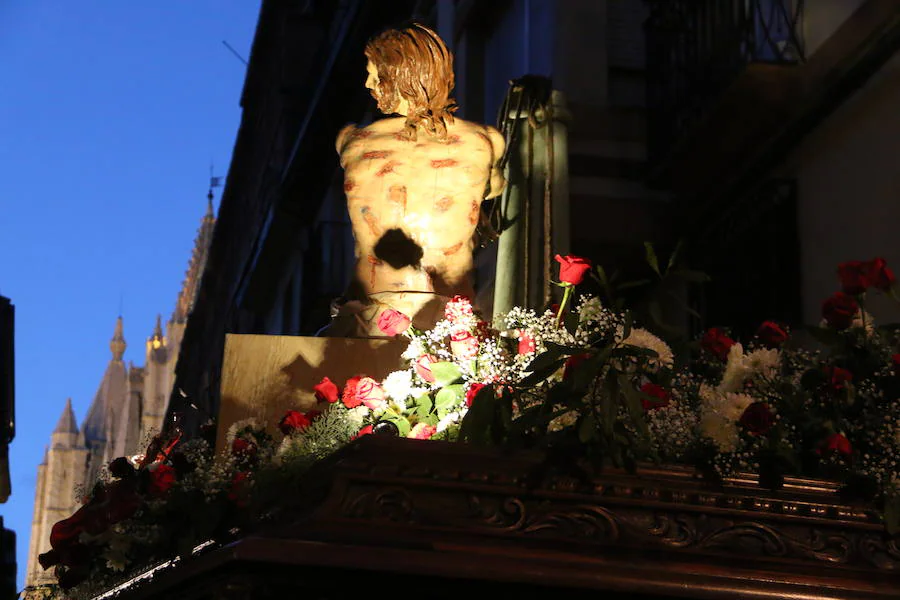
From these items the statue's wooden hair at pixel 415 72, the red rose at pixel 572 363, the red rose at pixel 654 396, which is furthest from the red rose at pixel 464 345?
the statue's wooden hair at pixel 415 72

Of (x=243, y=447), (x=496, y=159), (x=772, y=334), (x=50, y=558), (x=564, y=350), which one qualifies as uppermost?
(x=496, y=159)

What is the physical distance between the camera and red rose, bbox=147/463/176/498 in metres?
5.46

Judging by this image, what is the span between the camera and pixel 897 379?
5.26m

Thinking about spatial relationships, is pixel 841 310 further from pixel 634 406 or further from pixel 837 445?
pixel 634 406

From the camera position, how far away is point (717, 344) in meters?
5.54

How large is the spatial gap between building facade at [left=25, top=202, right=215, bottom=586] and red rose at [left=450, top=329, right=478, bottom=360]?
60.5 metres

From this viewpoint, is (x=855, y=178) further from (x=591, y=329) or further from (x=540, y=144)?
(x=591, y=329)

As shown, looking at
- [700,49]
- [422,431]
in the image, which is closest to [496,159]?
[422,431]

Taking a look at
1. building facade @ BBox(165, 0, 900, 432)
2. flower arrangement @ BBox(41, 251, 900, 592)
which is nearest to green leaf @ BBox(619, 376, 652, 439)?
flower arrangement @ BBox(41, 251, 900, 592)

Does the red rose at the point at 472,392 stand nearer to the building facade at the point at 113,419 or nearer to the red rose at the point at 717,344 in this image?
the red rose at the point at 717,344

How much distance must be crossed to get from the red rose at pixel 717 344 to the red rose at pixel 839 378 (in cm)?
41

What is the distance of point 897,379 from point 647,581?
1337mm

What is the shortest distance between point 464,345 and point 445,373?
12 cm

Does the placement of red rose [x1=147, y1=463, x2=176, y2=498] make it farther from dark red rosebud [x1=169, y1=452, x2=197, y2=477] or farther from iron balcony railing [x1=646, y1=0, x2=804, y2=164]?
iron balcony railing [x1=646, y1=0, x2=804, y2=164]
